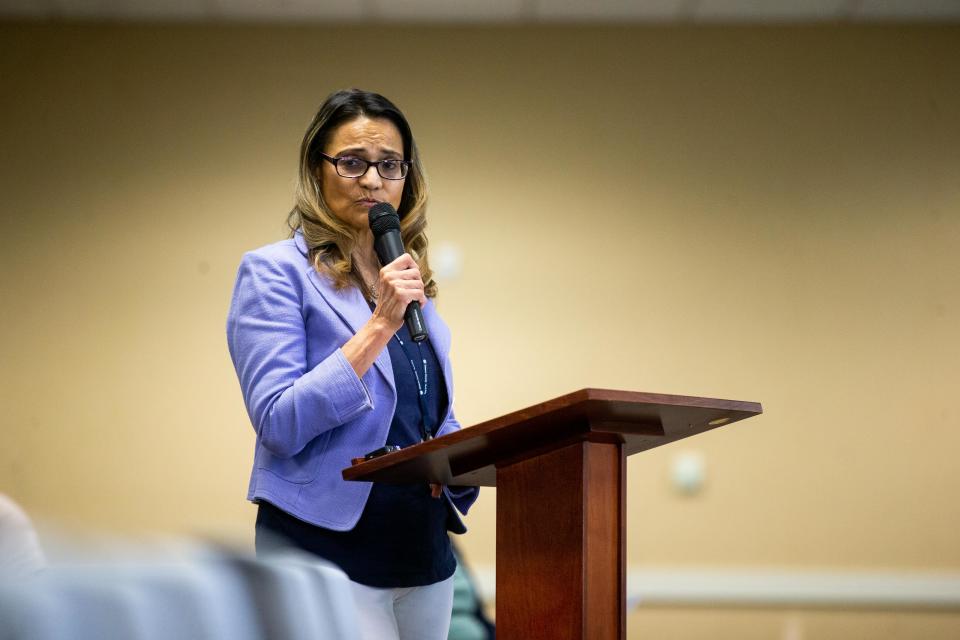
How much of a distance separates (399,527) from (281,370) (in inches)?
11.1

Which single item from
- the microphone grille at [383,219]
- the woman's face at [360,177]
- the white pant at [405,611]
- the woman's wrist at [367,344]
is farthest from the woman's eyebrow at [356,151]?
the white pant at [405,611]

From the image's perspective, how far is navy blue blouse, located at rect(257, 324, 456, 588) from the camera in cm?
153

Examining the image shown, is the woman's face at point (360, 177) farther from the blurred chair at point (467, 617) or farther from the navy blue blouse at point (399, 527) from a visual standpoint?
the blurred chair at point (467, 617)

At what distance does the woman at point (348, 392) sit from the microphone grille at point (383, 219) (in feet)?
0.11

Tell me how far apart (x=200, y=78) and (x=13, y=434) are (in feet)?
5.39

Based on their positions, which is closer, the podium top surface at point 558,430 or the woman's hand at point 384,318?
the podium top surface at point 558,430

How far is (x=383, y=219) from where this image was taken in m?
1.72

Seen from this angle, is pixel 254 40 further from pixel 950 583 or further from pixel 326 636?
pixel 326 636

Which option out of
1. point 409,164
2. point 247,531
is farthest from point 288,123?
point 247,531

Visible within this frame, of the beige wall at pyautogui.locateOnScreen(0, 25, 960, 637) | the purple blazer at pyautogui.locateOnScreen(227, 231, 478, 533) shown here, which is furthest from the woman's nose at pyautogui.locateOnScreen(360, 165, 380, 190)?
the beige wall at pyautogui.locateOnScreen(0, 25, 960, 637)

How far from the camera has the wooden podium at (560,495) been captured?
4.29 feet

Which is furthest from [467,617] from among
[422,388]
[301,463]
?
[301,463]

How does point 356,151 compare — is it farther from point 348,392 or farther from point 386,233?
point 348,392

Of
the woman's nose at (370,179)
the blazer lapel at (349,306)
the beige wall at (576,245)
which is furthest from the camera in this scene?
the beige wall at (576,245)
